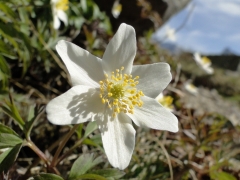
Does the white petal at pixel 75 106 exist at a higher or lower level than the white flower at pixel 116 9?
higher

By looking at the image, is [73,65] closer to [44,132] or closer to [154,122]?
[154,122]

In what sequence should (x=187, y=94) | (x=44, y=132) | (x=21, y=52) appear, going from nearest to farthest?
(x=21, y=52), (x=44, y=132), (x=187, y=94)

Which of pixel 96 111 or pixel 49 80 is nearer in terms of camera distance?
pixel 96 111

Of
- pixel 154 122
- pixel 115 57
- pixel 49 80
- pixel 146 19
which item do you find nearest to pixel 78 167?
pixel 154 122

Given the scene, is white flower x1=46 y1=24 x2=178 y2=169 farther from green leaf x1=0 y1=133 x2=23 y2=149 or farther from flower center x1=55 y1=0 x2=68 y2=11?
flower center x1=55 y1=0 x2=68 y2=11

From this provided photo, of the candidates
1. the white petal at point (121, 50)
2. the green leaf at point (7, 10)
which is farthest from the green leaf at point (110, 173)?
the green leaf at point (7, 10)

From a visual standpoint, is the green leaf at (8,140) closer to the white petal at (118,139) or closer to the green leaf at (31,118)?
the green leaf at (31,118)

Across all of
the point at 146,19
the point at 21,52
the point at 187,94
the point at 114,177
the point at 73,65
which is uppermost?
the point at 73,65

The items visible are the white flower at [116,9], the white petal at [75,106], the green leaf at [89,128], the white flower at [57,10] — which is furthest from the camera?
the white flower at [116,9]
